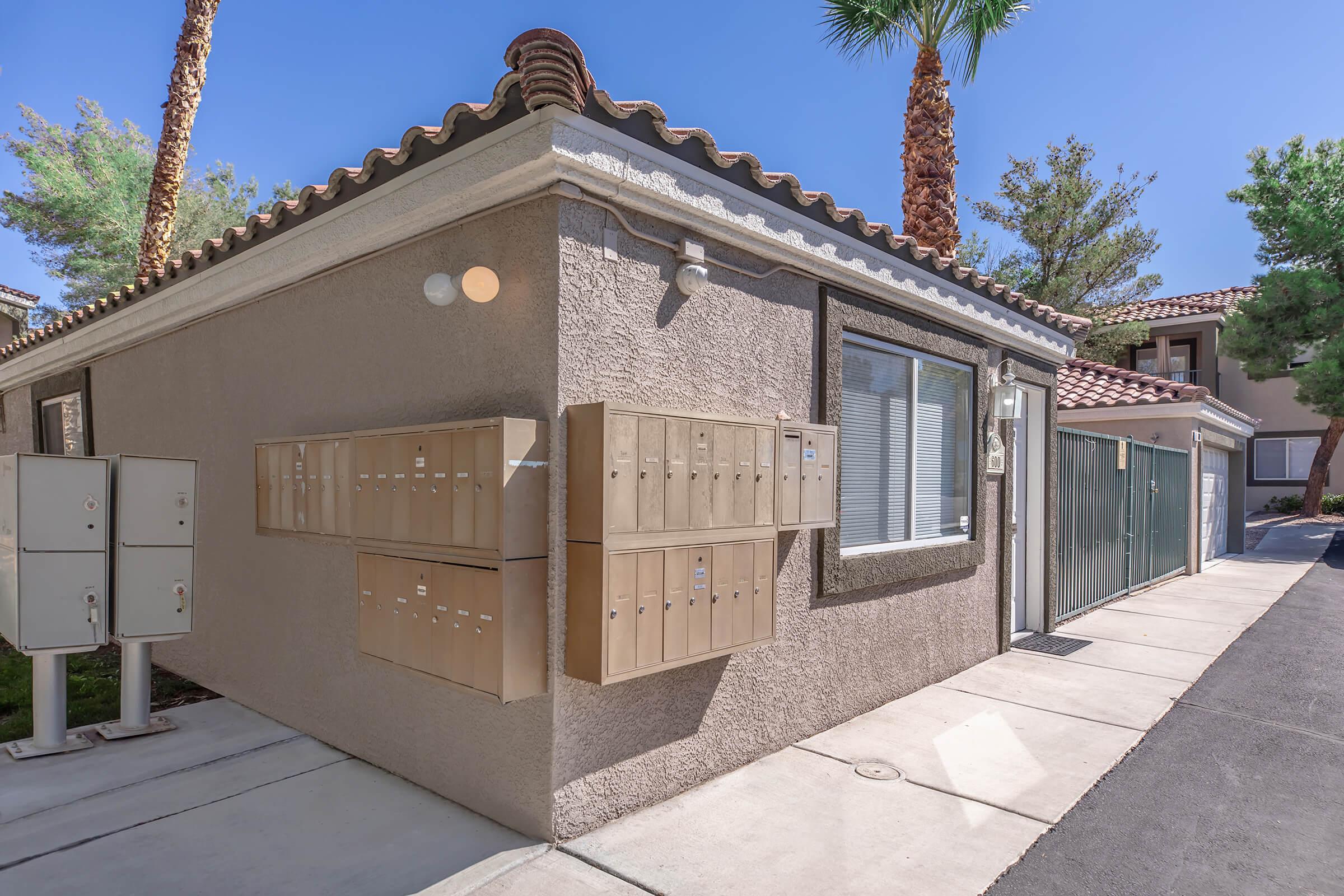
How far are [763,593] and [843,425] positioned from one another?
1.62m

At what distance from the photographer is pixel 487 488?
3.10m

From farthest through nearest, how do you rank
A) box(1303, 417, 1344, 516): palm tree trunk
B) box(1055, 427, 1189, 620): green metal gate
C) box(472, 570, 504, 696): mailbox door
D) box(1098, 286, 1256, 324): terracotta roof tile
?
box(1098, 286, 1256, 324): terracotta roof tile, box(1303, 417, 1344, 516): palm tree trunk, box(1055, 427, 1189, 620): green metal gate, box(472, 570, 504, 696): mailbox door

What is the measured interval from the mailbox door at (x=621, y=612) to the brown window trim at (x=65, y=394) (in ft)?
21.7

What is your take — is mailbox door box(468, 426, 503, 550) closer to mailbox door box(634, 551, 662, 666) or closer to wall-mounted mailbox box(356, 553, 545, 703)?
wall-mounted mailbox box(356, 553, 545, 703)

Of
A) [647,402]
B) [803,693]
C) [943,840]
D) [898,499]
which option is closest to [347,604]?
[647,402]

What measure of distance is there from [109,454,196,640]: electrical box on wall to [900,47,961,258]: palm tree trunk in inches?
325

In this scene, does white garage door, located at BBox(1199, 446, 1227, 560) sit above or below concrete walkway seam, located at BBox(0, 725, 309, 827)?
above

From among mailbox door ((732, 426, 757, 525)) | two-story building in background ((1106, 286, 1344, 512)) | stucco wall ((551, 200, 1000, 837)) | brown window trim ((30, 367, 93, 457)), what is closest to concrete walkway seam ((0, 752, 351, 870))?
stucco wall ((551, 200, 1000, 837))

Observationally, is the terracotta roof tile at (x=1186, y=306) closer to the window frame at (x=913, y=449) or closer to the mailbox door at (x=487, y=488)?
the window frame at (x=913, y=449)

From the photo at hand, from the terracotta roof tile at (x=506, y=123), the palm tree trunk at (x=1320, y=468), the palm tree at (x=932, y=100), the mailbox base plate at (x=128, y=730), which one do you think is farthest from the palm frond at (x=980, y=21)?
the palm tree trunk at (x=1320, y=468)

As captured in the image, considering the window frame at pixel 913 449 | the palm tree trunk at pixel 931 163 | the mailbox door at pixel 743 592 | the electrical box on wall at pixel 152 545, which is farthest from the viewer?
the palm tree trunk at pixel 931 163

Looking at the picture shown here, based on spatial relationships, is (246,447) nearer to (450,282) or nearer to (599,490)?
(450,282)

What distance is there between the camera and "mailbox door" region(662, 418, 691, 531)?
3.35 metres

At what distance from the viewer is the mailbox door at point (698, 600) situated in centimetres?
344
